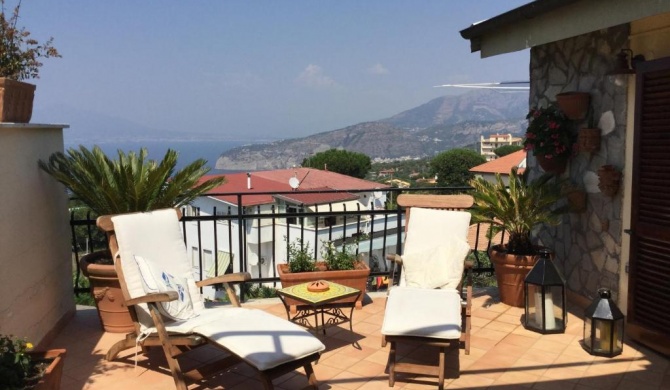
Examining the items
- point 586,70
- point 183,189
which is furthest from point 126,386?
point 586,70

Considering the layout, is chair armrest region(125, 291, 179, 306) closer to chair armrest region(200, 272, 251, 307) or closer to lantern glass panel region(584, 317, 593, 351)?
chair armrest region(200, 272, 251, 307)

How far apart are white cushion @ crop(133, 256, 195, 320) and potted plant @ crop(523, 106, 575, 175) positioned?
11.3ft

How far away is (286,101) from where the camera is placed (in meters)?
144

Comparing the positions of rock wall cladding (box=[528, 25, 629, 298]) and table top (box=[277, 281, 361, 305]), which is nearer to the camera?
table top (box=[277, 281, 361, 305])

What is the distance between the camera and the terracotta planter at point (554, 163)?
200 inches

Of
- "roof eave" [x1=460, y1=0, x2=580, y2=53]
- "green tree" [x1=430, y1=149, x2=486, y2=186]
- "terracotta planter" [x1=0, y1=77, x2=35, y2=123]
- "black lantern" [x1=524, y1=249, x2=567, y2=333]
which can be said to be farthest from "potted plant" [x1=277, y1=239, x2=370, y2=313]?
"green tree" [x1=430, y1=149, x2=486, y2=186]

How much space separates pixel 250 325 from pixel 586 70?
3.69 m

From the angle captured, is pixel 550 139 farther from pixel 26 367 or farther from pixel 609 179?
pixel 26 367

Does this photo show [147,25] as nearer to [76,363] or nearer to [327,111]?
[76,363]

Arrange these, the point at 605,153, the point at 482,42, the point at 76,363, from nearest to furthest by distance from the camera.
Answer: the point at 76,363 → the point at 605,153 → the point at 482,42

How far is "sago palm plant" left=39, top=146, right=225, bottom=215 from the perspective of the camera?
4.37m

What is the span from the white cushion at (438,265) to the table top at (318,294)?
667mm

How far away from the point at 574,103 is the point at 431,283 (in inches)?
80.7

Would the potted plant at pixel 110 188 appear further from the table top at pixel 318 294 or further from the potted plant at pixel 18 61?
the table top at pixel 318 294
